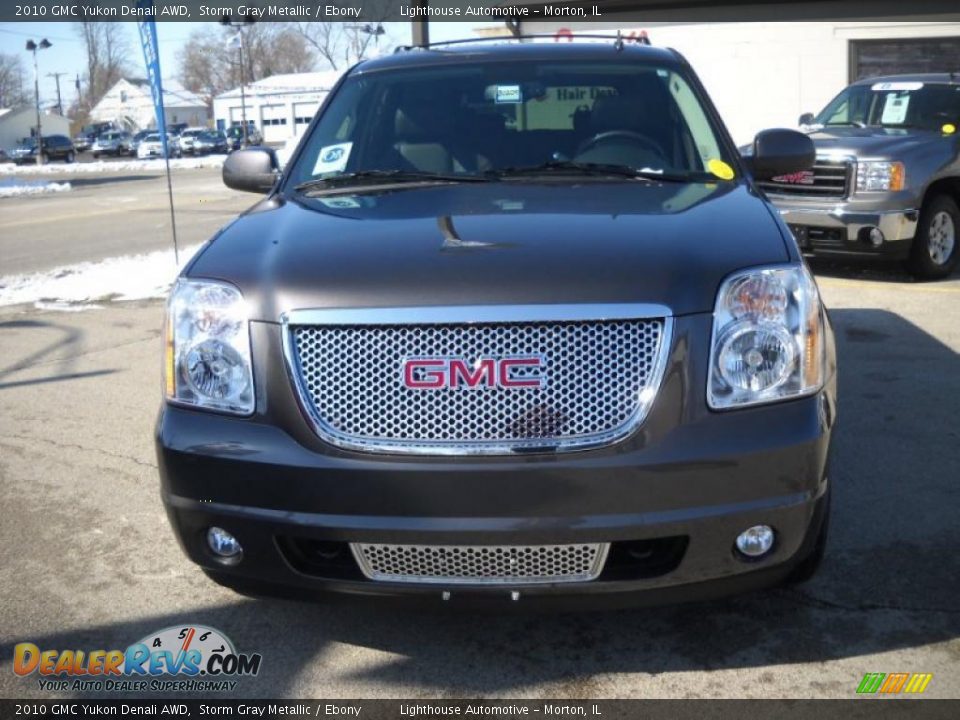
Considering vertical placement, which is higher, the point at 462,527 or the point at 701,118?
the point at 701,118

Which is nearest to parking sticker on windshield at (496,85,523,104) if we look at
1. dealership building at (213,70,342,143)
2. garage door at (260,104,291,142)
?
dealership building at (213,70,342,143)

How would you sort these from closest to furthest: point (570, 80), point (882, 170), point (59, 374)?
1. point (570, 80)
2. point (59, 374)
3. point (882, 170)

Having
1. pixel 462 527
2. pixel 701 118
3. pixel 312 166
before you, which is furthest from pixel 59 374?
pixel 462 527

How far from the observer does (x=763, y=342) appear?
109 inches

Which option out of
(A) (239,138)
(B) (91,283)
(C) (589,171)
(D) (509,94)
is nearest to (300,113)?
(A) (239,138)

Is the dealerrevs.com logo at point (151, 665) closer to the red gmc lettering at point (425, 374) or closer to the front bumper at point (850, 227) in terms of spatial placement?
the red gmc lettering at point (425, 374)

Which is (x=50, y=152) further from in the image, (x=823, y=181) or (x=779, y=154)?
(x=779, y=154)

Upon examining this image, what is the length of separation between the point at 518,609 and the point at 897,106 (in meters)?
9.01

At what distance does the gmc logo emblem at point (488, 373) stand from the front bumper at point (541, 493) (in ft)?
0.61

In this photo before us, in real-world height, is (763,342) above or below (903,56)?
below

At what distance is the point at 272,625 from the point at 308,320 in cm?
111

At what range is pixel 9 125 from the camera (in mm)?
90312

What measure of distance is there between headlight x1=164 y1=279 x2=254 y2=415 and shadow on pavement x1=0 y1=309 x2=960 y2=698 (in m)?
0.64

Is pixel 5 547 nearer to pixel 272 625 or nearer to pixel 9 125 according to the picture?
pixel 272 625
